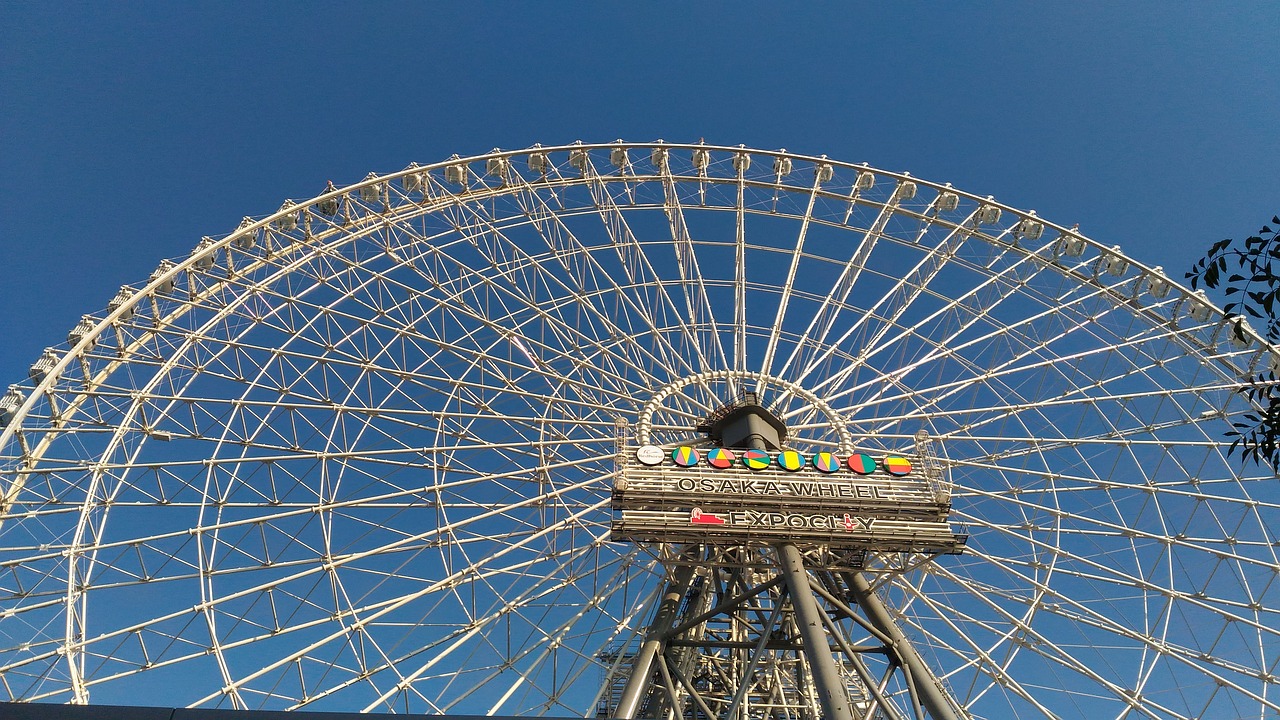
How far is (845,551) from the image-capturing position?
2028 centimetres

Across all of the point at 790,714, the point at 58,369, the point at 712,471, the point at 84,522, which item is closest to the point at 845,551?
the point at 712,471

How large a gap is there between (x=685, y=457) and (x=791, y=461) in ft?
8.53

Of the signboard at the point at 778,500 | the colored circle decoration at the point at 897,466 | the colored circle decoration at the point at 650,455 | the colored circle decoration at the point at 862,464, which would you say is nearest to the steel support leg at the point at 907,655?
the signboard at the point at 778,500

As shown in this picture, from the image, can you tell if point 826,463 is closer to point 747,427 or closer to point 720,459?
point 720,459

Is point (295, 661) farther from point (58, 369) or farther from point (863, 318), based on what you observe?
point (863, 318)

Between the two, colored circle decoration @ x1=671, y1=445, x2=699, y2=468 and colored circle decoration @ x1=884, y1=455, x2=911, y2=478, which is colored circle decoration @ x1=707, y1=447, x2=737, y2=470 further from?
colored circle decoration @ x1=884, y1=455, x2=911, y2=478

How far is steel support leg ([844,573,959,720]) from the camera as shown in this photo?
1644cm

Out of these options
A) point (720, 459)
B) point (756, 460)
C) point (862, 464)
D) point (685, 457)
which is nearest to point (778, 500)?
point (756, 460)

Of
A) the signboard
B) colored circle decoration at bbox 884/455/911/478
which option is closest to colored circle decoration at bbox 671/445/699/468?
the signboard

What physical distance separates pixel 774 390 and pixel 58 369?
19.8 m

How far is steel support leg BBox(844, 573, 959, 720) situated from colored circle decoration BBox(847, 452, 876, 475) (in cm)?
244

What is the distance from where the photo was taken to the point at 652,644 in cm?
1900

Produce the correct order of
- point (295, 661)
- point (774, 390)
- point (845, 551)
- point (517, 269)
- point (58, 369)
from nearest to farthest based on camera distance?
point (295, 661)
point (845, 551)
point (58, 369)
point (774, 390)
point (517, 269)

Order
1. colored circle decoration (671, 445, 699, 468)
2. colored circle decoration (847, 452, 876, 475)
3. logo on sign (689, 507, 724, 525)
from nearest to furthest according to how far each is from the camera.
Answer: logo on sign (689, 507, 724, 525) → colored circle decoration (671, 445, 699, 468) → colored circle decoration (847, 452, 876, 475)
